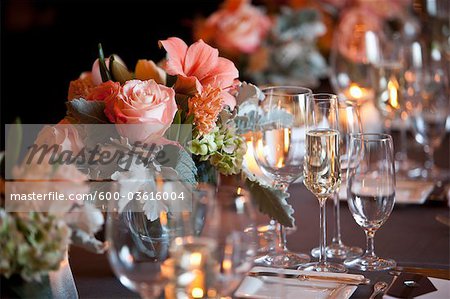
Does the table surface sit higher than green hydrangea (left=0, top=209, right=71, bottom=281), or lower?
lower

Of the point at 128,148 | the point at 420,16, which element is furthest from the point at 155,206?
the point at 420,16

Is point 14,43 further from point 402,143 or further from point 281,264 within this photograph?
point 281,264

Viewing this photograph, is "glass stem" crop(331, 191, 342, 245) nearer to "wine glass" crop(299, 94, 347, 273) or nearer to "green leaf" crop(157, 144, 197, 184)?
"wine glass" crop(299, 94, 347, 273)

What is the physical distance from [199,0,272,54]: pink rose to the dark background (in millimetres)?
1303

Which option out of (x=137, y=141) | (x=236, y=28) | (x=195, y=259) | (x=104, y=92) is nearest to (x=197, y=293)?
(x=195, y=259)

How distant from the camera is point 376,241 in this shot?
1.56 metres

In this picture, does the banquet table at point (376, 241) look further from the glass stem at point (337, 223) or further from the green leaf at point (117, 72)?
the green leaf at point (117, 72)

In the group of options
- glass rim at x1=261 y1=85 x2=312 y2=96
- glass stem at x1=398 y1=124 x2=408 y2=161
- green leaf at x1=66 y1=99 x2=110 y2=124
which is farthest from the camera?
glass stem at x1=398 y1=124 x2=408 y2=161

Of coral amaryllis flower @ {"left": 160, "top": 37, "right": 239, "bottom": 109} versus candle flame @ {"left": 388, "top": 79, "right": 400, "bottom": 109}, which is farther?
candle flame @ {"left": 388, "top": 79, "right": 400, "bottom": 109}

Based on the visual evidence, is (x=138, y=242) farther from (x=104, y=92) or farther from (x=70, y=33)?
(x=70, y=33)

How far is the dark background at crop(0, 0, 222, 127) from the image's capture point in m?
4.27

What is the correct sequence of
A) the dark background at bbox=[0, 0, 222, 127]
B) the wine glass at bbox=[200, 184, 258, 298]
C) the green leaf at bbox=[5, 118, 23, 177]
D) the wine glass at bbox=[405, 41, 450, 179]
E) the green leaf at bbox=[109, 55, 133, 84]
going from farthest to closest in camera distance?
the dark background at bbox=[0, 0, 222, 127] < the wine glass at bbox=[405, 41, 450, 179] < the green leaf at bbox=[109, 55, 133, 84] < the green leaf at bbox=[5, 118, 23, 177] < the wine glass at bbox=[200, 184, 258, 298]

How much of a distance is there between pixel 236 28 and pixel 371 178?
1582 millimetres

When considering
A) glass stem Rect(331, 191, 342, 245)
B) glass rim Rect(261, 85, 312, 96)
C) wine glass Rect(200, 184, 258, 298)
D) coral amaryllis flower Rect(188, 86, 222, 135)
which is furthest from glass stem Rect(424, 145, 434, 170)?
wine glass Rect(200, 184, 258, 298)
